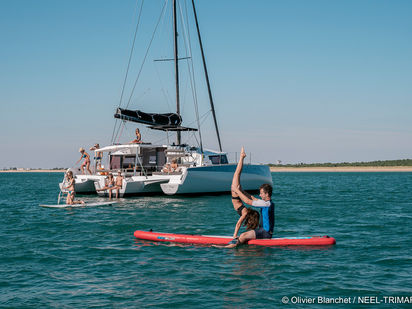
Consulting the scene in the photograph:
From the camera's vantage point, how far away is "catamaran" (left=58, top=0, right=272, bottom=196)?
24.5 metres

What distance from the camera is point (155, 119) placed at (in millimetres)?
27250

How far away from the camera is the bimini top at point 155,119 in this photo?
2561 centimetres

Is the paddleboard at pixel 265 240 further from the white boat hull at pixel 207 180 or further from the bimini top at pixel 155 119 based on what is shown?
the bimini top at pixel 155 119

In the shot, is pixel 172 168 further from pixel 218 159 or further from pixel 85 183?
pixel 85 183

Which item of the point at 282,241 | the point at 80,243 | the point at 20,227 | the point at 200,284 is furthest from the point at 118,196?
the point at 200,284

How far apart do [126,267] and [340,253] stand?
192 inches

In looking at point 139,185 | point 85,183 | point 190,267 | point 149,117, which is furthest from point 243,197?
point 85,183

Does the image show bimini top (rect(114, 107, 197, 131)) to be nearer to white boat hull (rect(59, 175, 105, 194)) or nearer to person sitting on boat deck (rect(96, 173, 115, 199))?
person sitting on boat deck (rect(96, 173, 115, 199))

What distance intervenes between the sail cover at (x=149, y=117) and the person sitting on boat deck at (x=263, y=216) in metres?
16.3

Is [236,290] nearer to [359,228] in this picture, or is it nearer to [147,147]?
[359,228]

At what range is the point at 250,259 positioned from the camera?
9.66 m

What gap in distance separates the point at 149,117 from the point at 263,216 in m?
17.2

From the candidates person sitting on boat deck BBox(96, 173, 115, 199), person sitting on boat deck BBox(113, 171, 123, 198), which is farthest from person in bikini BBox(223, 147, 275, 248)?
person sitting on boat deck BBox(96, 173, 115, 199)

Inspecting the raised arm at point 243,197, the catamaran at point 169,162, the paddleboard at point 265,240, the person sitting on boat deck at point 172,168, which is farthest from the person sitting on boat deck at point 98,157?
the raised arm at point 243,197
